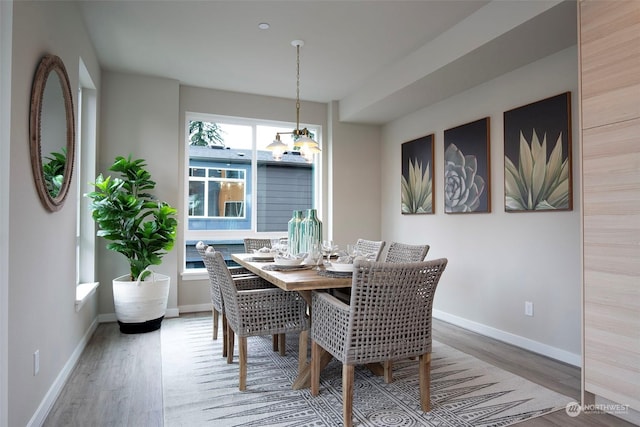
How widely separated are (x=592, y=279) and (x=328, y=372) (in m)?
1.68

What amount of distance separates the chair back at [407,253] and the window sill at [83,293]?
2.45 meters

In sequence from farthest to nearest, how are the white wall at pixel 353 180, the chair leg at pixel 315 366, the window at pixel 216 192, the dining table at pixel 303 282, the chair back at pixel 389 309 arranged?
1. the white wall at pixel 353 180
2. the window at pixel 216 192
3. the chair leg at pixel 315 366
4. the dining table at pixel 303 282
5. the chair back at pixel 389 309

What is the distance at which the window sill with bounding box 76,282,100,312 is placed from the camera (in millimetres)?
2947

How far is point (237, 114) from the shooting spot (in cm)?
476

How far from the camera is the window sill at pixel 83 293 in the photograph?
2947mm

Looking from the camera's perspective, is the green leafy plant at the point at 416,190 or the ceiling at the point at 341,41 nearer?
the ceiling at the point at 341,41

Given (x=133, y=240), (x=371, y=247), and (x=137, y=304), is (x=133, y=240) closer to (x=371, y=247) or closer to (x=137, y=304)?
(x=137, y=304)

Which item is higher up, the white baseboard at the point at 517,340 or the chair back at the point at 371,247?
the chair back at the point at 371,247

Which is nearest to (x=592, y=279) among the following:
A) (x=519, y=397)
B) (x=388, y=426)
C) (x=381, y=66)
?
(x=519, y=397)

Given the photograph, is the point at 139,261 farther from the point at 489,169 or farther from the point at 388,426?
the point at 489,169

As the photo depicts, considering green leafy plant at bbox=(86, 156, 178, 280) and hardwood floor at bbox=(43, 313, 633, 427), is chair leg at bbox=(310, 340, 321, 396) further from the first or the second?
green leafy plant at bbox=(86, 156, 178, 280)

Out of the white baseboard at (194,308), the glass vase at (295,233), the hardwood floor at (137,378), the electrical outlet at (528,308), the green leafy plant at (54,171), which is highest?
the green leafy plant at (54,171)

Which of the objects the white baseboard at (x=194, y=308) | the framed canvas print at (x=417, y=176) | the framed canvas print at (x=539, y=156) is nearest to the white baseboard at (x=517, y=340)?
the framed canvas print at (x=539, y=156)

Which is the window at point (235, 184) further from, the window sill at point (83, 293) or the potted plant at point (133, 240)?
the window sill at point (83, 293)
